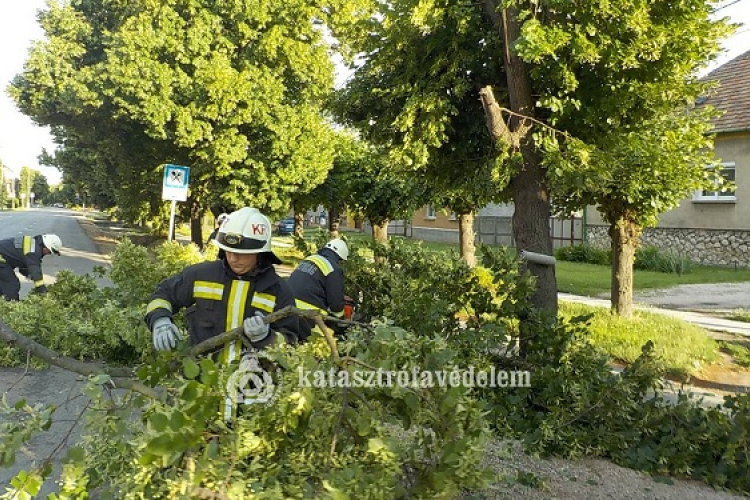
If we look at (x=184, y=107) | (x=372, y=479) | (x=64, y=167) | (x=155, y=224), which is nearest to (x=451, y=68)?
(x=372, y=479)

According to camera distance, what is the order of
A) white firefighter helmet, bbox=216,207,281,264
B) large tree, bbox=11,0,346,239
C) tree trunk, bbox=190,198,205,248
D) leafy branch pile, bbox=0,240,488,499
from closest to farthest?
leafy branch pile, bbox=0,240,488,499, white firefighter helmet, bbox=216,207,281,264, large tree, bbox=11,0,346,239, tree trunk, bbox=190,198,205,248

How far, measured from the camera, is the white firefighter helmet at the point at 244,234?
9.68 ft

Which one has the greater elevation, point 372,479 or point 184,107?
point 184,107

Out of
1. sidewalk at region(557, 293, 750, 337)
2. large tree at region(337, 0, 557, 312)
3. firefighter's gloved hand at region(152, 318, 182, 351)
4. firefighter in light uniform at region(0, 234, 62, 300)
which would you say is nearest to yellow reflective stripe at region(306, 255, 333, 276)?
large tree at region(337, 0, 557, 312)

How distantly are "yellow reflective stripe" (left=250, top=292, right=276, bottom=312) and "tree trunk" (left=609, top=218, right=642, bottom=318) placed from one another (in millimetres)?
7250

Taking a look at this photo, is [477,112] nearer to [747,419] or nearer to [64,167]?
[747,419]

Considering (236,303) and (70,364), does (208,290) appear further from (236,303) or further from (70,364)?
(70,364)

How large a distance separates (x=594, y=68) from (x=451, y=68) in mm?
1326

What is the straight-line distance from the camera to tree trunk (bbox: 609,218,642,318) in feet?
29.7

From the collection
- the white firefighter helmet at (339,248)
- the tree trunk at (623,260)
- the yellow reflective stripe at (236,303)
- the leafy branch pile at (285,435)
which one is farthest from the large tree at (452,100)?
the leafy branch pile at (285,435)

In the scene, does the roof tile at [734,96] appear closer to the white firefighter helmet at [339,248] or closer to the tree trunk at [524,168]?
the tree trunk at [524,168]

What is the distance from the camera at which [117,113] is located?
17312 mm

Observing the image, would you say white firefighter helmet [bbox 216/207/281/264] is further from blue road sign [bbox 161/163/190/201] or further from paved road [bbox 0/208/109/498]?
blue road sign [bbox 161/163/190/201]

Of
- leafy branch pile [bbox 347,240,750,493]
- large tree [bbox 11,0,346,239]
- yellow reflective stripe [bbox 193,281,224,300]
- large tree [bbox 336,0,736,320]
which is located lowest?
leafy branch pile [bbox 347,240,750,493]
